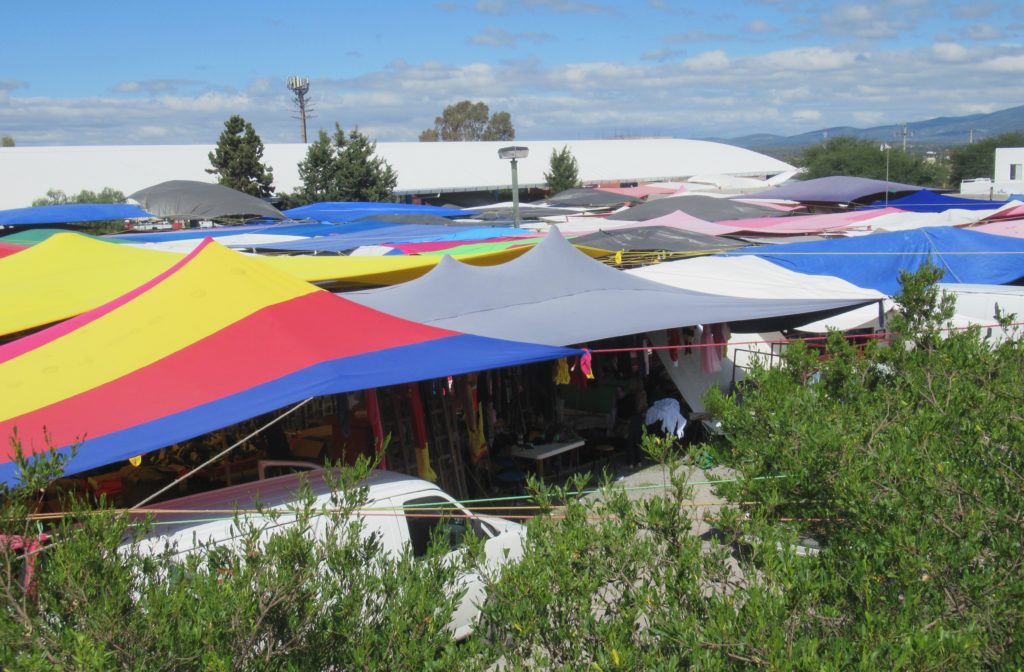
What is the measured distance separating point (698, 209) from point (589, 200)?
356 inches

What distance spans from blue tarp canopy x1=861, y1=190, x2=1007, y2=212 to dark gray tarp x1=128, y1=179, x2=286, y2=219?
1682cm

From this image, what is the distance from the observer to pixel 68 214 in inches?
888

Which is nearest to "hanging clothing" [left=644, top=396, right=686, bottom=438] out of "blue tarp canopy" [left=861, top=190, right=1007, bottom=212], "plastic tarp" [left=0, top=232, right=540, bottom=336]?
"plastic tarp" [left=0, top=232, right=540, bottom=336]

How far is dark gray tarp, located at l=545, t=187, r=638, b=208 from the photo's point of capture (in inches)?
1297

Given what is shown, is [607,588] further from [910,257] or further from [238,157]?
[238,157]

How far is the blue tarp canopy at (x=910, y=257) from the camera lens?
43.7 ft

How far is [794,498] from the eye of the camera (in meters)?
4.35

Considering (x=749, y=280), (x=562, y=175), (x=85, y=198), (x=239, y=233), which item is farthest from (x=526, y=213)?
(x=749, y=280)

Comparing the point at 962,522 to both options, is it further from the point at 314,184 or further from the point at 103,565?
the point at 314,184

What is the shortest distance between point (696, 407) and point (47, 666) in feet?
28.1

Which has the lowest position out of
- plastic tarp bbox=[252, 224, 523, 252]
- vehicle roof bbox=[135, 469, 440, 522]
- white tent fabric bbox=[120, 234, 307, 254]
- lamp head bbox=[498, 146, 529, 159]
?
vehicle roof bbox=[135, 469, 440, 522]

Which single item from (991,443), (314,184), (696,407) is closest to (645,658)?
(991,443)

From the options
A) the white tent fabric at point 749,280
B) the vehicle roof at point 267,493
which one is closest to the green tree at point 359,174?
the white tent fabric at point 749,280

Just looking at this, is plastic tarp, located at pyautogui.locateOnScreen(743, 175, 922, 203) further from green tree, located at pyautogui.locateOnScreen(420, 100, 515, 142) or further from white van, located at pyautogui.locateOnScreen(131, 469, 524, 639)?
green tree, located at pyautogui.locateOnScreen(420, 100, 515, 142)
